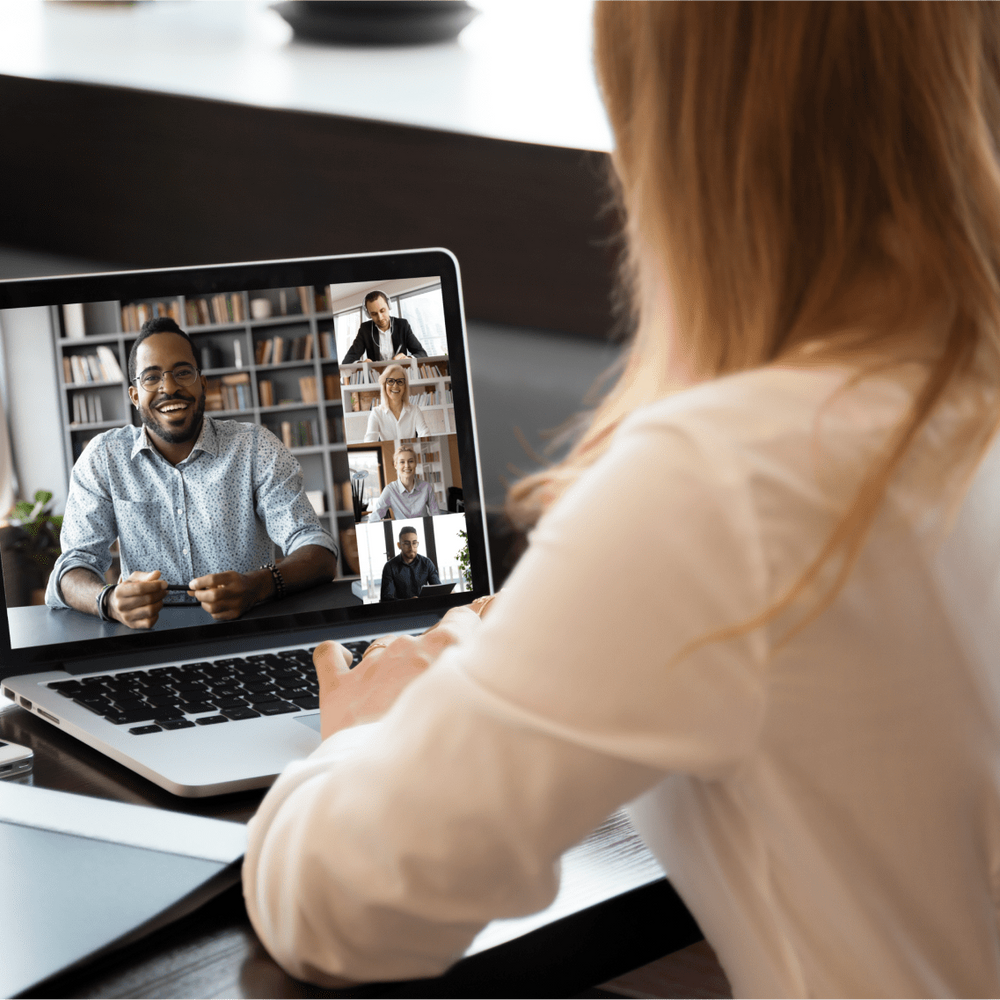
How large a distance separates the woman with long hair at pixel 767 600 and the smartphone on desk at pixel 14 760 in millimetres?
325

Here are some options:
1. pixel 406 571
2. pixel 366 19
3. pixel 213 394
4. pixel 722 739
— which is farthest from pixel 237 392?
pixel 722 739

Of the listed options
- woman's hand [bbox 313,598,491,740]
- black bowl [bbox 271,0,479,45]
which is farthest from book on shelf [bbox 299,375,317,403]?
black bowl [bbox 271,0,479,45]

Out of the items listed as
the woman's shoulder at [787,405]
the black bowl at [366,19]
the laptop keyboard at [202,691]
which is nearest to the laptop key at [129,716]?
the laptop keyboard at [202,691]

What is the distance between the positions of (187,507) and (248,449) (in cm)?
7

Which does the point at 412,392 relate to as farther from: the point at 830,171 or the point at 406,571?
the point at 830,171

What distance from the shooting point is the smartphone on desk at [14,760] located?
66cm

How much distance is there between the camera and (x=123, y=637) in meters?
0.89

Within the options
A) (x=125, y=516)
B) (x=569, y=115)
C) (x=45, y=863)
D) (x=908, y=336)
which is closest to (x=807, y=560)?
(x=908, y=336)

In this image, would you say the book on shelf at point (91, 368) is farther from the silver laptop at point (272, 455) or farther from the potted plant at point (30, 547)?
the potted plant at point (30, 547)

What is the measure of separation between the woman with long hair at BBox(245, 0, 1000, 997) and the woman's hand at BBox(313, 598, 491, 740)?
0.12m

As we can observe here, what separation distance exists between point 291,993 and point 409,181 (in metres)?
0.96

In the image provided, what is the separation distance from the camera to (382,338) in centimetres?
95

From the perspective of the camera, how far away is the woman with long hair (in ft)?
1.05

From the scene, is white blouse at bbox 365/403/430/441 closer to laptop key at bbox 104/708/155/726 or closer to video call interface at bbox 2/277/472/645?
video call interface at bbox 2/277/472/645
